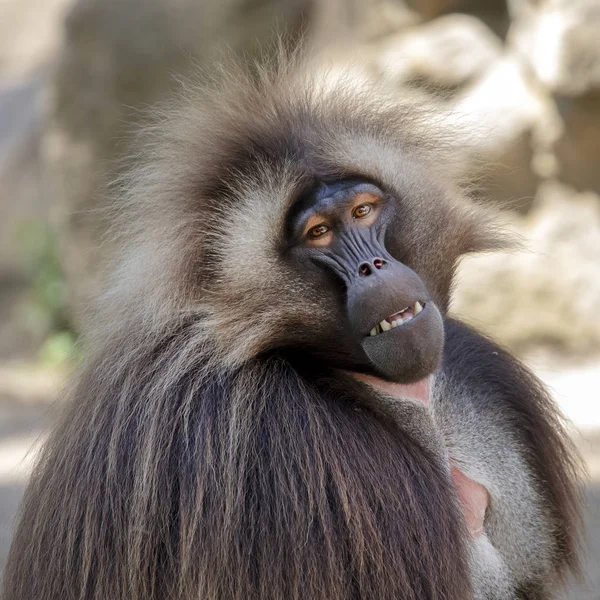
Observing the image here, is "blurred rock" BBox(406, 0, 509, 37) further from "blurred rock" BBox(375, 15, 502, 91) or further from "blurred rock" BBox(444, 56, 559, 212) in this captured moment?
"blurred rock" BBox(444, 56, 559, 212)

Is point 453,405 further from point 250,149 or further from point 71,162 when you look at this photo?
point 71,162

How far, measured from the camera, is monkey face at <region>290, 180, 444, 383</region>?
221cm

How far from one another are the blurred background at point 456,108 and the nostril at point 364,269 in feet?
11.8

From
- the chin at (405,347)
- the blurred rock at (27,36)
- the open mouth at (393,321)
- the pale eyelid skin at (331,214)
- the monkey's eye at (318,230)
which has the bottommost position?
the chin at (405,347)

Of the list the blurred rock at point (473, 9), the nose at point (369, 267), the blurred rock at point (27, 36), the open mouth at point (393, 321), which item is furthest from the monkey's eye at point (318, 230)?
the blurred rock at point (27, 36)

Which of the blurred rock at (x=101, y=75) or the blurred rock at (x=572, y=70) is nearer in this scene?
the blurred rock at (x=572, y=70)

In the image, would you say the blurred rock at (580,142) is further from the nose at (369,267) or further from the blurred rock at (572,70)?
the nose at (369,267)

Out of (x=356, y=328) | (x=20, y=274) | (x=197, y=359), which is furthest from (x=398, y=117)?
(x=20, y=274)

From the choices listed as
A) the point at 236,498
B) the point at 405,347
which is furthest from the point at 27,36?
the point at 236,498

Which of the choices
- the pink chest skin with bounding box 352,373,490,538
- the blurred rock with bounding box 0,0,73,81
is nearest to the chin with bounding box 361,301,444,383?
the pink chest skin with bounding box 352,373,490,538

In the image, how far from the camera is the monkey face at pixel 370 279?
7.23 feet

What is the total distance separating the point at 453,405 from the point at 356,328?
0.52m

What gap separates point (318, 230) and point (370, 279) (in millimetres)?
214

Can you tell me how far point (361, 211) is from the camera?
238 cm
